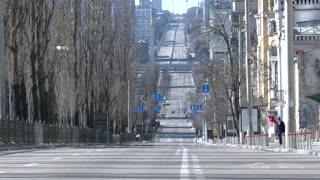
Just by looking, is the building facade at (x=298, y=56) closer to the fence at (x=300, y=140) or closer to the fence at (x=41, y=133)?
the fence at (x=41, y=133)

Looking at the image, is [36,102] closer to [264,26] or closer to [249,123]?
[249,123]

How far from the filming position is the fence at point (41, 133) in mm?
49128

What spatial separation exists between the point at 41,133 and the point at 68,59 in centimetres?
2290

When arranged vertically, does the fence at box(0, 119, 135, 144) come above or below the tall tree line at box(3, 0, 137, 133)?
below

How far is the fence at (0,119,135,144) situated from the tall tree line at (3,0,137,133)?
173 cm

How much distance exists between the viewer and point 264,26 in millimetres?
109812

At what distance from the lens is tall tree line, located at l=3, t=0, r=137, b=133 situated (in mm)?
61781

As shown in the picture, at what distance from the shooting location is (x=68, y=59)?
3223 inches

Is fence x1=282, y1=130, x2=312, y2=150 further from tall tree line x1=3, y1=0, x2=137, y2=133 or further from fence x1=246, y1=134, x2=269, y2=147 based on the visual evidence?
tall tree line x1=3, y1=0, x2=137, y2=133

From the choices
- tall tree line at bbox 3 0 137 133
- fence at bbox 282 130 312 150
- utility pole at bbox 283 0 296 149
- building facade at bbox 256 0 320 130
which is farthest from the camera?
building facade at bbox 256 0 320 130

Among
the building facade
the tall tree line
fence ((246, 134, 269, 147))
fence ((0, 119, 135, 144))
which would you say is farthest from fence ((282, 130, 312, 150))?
the building facade

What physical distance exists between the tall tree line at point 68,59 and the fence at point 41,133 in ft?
5.68

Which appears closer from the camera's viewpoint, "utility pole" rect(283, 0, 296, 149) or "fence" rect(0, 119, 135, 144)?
"utility pole" rect(283, 0, 296, 149)

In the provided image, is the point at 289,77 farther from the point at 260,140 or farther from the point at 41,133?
the point at 41,133
